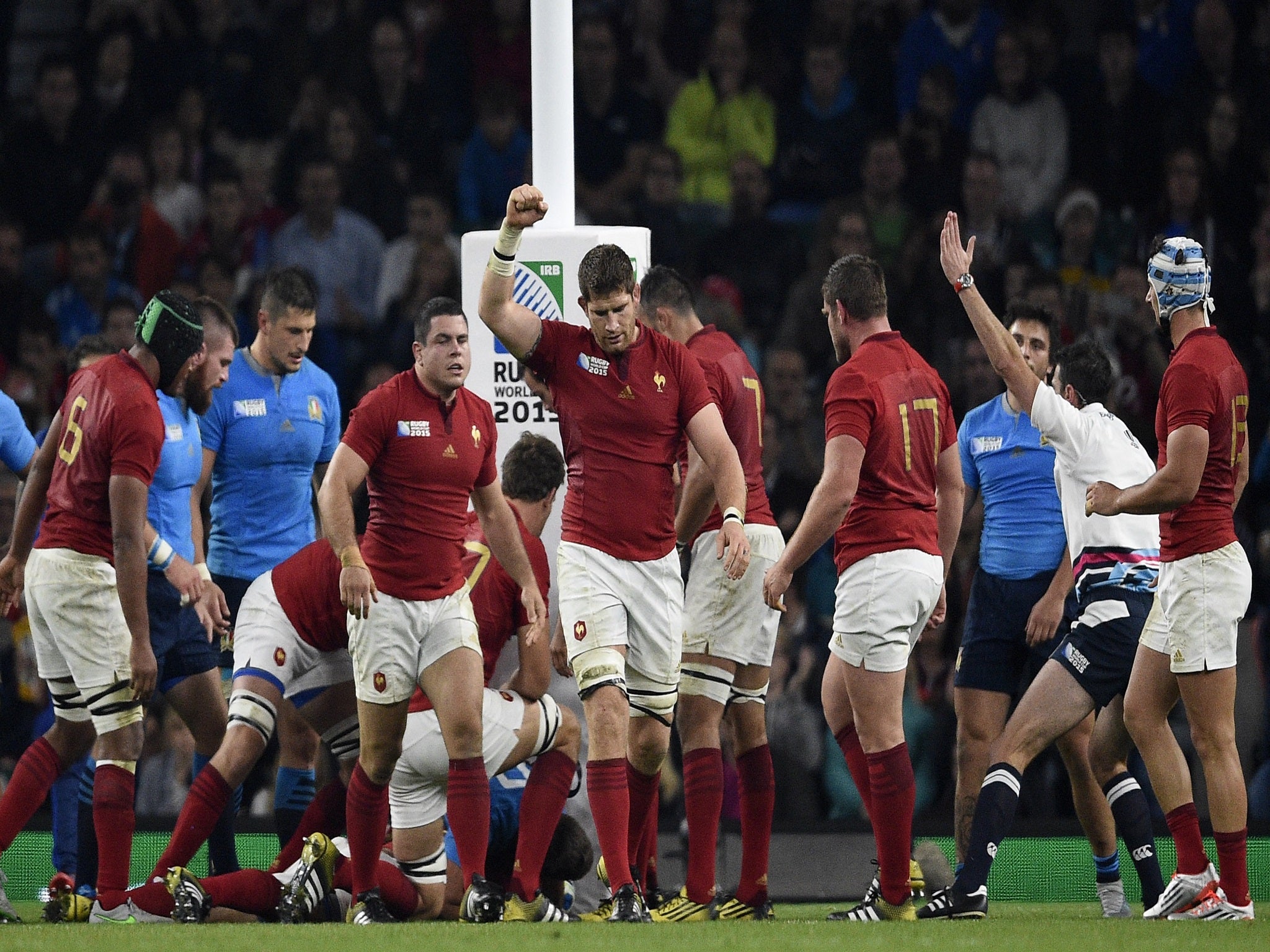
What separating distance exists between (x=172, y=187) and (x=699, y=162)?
3743mm

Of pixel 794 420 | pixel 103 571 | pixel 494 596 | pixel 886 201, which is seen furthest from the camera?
pixel 886 201

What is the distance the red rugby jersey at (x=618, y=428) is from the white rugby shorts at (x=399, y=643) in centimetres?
57

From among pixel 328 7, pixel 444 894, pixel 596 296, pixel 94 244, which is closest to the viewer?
pixel 596 296

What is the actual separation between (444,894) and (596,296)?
243 centimetres

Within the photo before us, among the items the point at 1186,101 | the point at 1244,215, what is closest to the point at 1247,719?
the point at 1244,215

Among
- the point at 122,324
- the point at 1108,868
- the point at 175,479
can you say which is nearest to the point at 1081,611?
the point at 1108,868

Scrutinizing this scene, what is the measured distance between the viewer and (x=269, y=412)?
321 inches

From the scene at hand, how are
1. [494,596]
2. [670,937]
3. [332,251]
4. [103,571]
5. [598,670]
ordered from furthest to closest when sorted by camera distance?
[332,251]
[494,596]
[103,571]
[598,670]
[670,937]

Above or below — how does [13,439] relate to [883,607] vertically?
above

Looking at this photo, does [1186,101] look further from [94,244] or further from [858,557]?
[94,244]

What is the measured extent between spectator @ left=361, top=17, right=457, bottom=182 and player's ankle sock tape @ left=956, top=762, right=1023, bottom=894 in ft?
24.8

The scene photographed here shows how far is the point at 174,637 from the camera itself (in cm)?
753

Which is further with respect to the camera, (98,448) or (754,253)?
(754,253)

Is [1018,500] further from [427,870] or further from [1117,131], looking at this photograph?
[1117,131]
